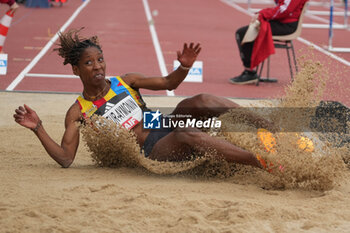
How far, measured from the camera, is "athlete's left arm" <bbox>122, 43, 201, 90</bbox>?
14.7ft

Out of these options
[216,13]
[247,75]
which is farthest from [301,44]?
[216,13]

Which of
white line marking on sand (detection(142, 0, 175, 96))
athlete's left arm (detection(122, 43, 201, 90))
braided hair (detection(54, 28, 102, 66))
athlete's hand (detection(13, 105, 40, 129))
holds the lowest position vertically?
white line marking on sand (detection(142, 0, 175, 96))

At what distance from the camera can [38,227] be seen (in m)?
3.35

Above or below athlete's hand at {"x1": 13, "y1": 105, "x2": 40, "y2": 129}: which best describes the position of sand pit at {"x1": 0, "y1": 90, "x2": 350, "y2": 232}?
below

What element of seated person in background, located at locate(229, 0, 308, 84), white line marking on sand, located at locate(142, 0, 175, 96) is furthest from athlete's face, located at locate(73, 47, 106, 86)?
seated person in background, located at locate(229, 0, 308, 84)

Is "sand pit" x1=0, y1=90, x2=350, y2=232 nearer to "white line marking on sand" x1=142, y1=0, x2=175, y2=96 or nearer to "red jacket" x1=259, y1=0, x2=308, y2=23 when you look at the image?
"white line marking on sand" x1=142, y1=0, x2=175, y2=96

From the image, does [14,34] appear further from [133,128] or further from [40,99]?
[133,128]

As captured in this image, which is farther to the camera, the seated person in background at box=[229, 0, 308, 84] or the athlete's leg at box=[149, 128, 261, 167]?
the seated person in background at box=[229, 0, 308, 84]

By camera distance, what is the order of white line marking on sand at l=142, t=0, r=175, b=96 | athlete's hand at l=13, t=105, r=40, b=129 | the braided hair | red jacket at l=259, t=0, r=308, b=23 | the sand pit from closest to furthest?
the sand pit, athlete's hand at l=13, t=105, r=40, b=129, the braided hair, red jacket at l=259, t=0, r=308, b=23, white line marking on sand at l=142, t=0, r=175, b=96

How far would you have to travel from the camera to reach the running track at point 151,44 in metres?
8.85

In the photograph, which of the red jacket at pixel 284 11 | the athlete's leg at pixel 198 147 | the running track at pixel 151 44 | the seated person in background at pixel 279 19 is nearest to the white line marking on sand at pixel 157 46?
the running track at pixel 151 44

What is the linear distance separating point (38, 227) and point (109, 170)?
1.33 metres

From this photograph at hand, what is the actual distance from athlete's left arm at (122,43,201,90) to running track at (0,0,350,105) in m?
1.43

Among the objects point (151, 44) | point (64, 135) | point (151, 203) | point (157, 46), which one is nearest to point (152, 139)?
point (64, 135)
